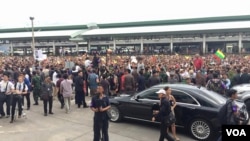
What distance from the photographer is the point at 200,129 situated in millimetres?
8633

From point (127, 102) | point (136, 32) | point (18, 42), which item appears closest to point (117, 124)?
point (127, 102)

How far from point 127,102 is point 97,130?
9.17 ft

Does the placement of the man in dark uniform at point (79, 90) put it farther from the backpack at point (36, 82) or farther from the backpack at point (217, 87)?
the backpack at point (217, 87)

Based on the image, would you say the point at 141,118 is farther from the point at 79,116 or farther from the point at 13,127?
the point at 13,127

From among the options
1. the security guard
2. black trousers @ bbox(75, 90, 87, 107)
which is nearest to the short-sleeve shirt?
the security guard

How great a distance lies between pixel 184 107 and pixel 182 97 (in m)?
0.33

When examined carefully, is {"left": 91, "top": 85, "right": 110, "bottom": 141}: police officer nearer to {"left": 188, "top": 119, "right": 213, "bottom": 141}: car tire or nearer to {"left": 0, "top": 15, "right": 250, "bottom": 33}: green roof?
{"left": 188, "top": 119, "right": 213, "bottom": 141}: car tire

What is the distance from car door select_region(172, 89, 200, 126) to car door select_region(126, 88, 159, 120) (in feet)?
2.51

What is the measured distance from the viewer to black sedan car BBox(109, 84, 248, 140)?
8445mm

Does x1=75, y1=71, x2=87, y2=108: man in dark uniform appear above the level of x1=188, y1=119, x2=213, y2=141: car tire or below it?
above

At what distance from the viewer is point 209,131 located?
843 centimetres

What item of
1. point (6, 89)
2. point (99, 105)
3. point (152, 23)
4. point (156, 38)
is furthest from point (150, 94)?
point (152, 23)

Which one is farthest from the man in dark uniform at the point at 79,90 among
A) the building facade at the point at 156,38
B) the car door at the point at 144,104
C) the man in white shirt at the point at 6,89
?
the building facade at the point at 156,38

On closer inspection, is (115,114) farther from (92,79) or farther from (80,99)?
(80,99)
